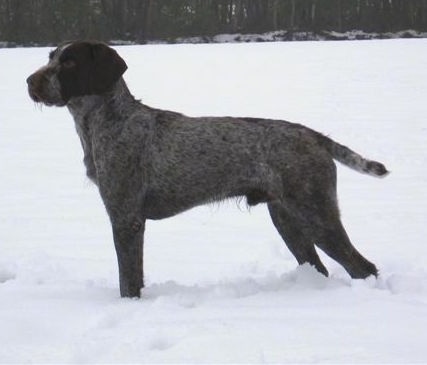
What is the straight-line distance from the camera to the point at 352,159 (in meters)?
4.87

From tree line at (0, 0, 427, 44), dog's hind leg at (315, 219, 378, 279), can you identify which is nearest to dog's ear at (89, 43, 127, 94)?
dog's hind leg at (315, 219, 378, 279)

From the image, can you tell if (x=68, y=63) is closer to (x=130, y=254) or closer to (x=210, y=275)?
(x=130, y=254)

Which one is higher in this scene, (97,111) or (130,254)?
(97,111)

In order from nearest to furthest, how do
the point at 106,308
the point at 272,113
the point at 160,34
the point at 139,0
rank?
1. the point at 106,308
2. the point at 272,113
3. the point at 160,34
4. the point at 139,0

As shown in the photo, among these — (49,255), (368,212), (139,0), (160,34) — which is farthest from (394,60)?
(139,0)

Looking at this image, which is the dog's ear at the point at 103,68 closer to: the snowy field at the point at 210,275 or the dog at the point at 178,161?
the dog at the point at 178,161

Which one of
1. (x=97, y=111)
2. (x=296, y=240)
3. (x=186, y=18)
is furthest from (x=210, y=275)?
(x=186, y=18)

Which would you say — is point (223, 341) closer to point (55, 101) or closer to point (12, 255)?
point (55, 101)

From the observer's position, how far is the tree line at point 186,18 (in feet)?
189

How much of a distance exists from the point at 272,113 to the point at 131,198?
467 inches

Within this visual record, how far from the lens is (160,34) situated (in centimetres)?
5838

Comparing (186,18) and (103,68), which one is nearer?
(103,68)

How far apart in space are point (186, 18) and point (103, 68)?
58297 mm

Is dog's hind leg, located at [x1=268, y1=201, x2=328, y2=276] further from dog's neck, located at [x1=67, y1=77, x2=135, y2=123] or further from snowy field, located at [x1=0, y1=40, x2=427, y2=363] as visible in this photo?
dog's neck, located at [x1=67, y1=77, x2=135, y2=123]
